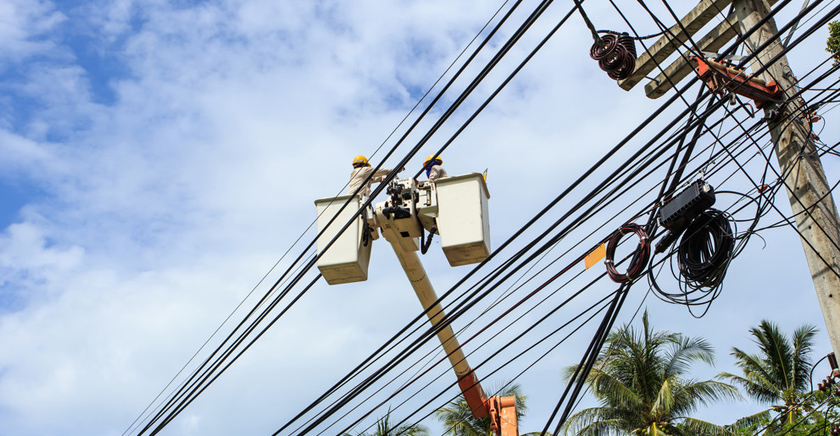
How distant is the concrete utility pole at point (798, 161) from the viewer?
6258mm

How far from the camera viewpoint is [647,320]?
2147 centimetres

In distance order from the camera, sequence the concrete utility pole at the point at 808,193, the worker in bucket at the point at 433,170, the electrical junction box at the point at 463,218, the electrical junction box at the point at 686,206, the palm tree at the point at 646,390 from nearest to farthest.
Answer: the concrete utility pole at the point at 808,193, the electrical junction box at the point at 686,206, the electrical junction box at the point at 463,218, the worker in bucket at the point at 433,170, the palm tree at the point at 646,390

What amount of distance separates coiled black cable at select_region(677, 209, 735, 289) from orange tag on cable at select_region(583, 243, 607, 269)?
0.60 metres

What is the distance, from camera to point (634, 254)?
7039mm

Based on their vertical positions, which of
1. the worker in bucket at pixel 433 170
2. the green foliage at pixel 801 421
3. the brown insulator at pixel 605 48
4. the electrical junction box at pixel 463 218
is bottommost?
the green foliage at pixel 801 421

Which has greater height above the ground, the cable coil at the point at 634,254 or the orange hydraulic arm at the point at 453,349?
the orange hydraulic arm at the point at 453,349

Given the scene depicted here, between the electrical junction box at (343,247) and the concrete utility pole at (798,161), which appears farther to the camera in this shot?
the electrical junction box at (343,247)

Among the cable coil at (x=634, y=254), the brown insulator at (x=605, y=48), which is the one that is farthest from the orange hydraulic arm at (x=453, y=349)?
the brown insulator at (x=605, y=48)

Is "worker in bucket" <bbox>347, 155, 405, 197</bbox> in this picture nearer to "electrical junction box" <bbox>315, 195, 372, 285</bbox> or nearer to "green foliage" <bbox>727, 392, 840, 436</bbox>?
"electrical junction box" <bbox>315, 195, 372, 285</bbox>

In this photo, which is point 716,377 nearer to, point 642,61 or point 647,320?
point 647,320

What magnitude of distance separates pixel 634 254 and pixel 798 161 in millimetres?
1444

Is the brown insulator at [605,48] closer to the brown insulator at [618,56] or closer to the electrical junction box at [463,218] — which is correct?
the brown insulator at [618,56]

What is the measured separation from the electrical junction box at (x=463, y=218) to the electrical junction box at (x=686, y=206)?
1.89 m

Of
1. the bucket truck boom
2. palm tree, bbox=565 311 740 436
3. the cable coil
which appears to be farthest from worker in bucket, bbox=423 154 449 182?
palm tree, bbox=565 311 740 436
